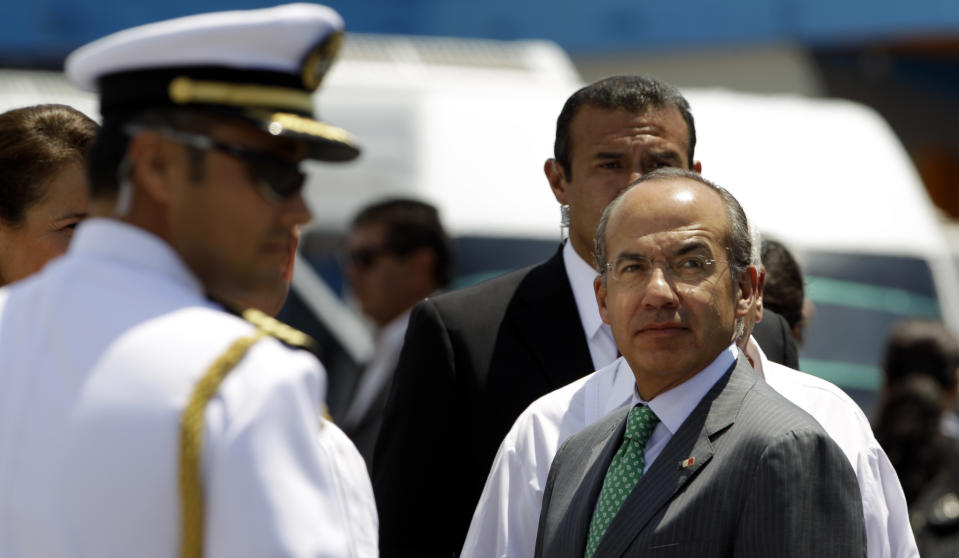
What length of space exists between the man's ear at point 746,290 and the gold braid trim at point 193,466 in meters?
1.29

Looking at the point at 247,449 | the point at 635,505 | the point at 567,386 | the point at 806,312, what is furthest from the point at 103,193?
the point at 806,312

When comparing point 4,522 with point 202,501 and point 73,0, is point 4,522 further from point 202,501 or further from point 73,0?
point 73,0

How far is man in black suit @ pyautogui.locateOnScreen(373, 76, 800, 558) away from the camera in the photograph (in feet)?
11.0

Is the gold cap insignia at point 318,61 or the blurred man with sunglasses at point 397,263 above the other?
the gold cap insignia at point 318,61

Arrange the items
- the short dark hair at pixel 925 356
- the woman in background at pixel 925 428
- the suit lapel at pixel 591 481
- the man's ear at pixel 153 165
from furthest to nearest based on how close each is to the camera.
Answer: the short dark hair at pixel 925 356 → the woman in background at pixel 925 428 → the suit lapel at pixel 591 481 → the man's ear at pixel 153 165

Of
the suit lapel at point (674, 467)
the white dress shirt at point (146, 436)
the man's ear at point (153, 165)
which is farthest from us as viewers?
the suit lapel at point (674, 467)

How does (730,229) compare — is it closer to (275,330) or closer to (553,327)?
(553,327)

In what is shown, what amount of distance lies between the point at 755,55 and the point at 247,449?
1199cm

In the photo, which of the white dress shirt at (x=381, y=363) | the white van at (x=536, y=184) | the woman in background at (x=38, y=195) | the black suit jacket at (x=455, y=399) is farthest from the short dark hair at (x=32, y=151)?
the white van at (x=536, y=184)

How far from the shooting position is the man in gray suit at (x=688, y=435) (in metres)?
2.54

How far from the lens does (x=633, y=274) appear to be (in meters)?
2.91

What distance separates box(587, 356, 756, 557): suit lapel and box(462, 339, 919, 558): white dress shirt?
286 mm

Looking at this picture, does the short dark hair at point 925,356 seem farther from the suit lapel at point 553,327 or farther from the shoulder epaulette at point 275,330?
the shoulder epaulette at point 275,330

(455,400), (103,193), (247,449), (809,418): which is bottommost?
(455,400)
